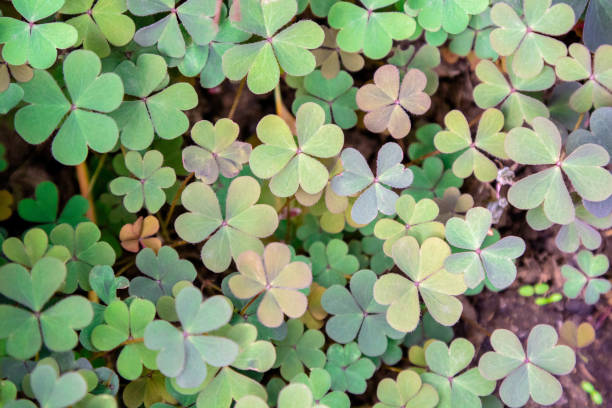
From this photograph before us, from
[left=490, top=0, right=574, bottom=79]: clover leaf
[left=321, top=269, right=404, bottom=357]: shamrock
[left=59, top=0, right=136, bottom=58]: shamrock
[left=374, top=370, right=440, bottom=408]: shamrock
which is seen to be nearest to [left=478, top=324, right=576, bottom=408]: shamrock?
[left=374, top=370, right=440, bottom=408]: shamrock

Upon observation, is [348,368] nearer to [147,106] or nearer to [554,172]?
[554,172]

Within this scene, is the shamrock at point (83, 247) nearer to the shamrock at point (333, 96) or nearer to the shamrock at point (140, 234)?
the shamrock at point (140, 234)

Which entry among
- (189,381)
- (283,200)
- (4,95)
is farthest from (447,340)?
(4,95)

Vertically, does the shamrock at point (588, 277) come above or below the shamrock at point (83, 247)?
below

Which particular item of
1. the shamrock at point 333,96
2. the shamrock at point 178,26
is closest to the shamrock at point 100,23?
the shamrock at point 178,26

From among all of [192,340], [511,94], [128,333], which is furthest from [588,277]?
[128,333]
